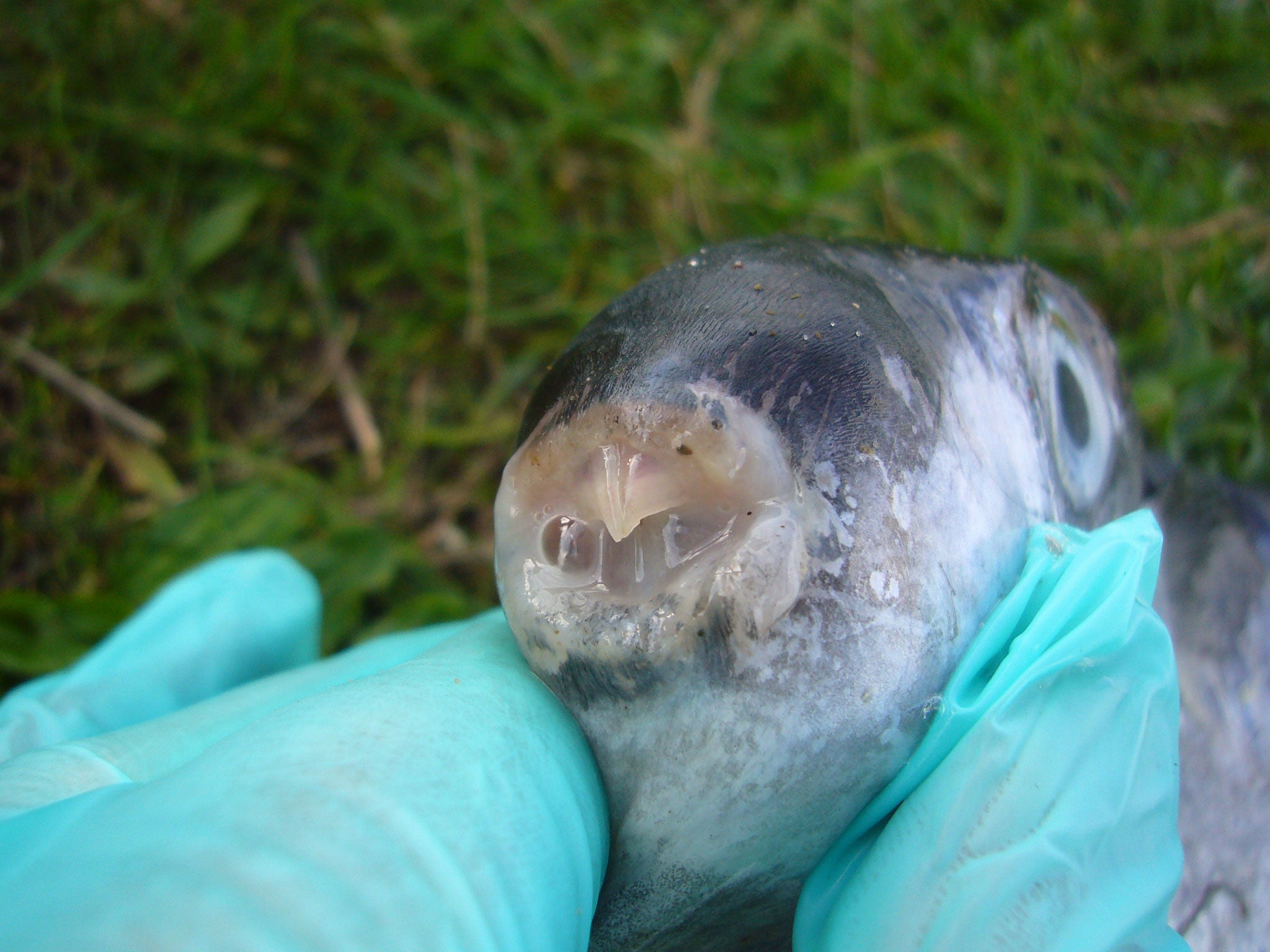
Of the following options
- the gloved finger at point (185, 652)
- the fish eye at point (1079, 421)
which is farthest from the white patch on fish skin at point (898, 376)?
the gloved finger at point (185, 652)

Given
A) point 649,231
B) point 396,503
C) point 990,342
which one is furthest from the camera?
point 649,231

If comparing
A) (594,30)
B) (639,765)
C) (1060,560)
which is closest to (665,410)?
(639,765)

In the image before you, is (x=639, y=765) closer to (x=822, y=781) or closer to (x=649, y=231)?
(x=822, y=781)

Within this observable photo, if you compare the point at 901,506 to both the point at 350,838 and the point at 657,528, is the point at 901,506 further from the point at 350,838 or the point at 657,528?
the point at 350,838

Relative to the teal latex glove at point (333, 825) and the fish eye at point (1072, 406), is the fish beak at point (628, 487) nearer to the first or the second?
the teal latex glove at point (333, 825)

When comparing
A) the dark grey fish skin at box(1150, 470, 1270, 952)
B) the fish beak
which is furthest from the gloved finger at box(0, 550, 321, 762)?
the dark grey fish skin at box(1150, 470, 1270, 952)

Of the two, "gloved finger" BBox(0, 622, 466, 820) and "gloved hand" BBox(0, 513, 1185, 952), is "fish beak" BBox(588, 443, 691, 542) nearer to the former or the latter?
"gloved hand" BBox(0, 513, 1185, 952)
